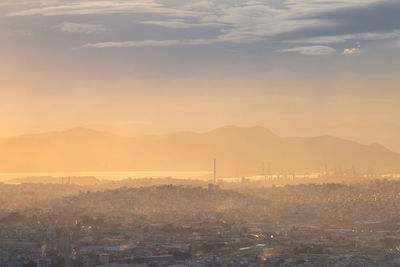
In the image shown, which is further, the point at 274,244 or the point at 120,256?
the point at 274,244

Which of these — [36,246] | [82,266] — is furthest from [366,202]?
[82,266]

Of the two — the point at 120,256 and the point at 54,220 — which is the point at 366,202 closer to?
the point at 54,220

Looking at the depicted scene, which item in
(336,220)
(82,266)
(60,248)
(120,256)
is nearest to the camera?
(82,266)

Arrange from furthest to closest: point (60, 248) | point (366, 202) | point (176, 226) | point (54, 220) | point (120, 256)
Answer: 1. point (366, 202)
2. point (54, 220)
3. point (176, 226)
4. point (60, 248)
5. point (120, 256)

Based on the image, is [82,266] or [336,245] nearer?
[82,266]

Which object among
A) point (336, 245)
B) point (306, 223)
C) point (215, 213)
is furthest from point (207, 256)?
point (215, 213)

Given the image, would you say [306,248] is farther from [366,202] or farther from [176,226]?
[366,202]

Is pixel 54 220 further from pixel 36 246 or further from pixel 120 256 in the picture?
pixel 120 256

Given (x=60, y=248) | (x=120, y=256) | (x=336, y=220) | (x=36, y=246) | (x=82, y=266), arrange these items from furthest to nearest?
(x=336, y=220) < (x=36, y=246) < (x=60, y=248) < (x=120, y=256) < (x=82, y=266)

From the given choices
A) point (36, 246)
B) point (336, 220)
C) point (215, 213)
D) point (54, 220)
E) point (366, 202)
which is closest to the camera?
point (36, 246)
